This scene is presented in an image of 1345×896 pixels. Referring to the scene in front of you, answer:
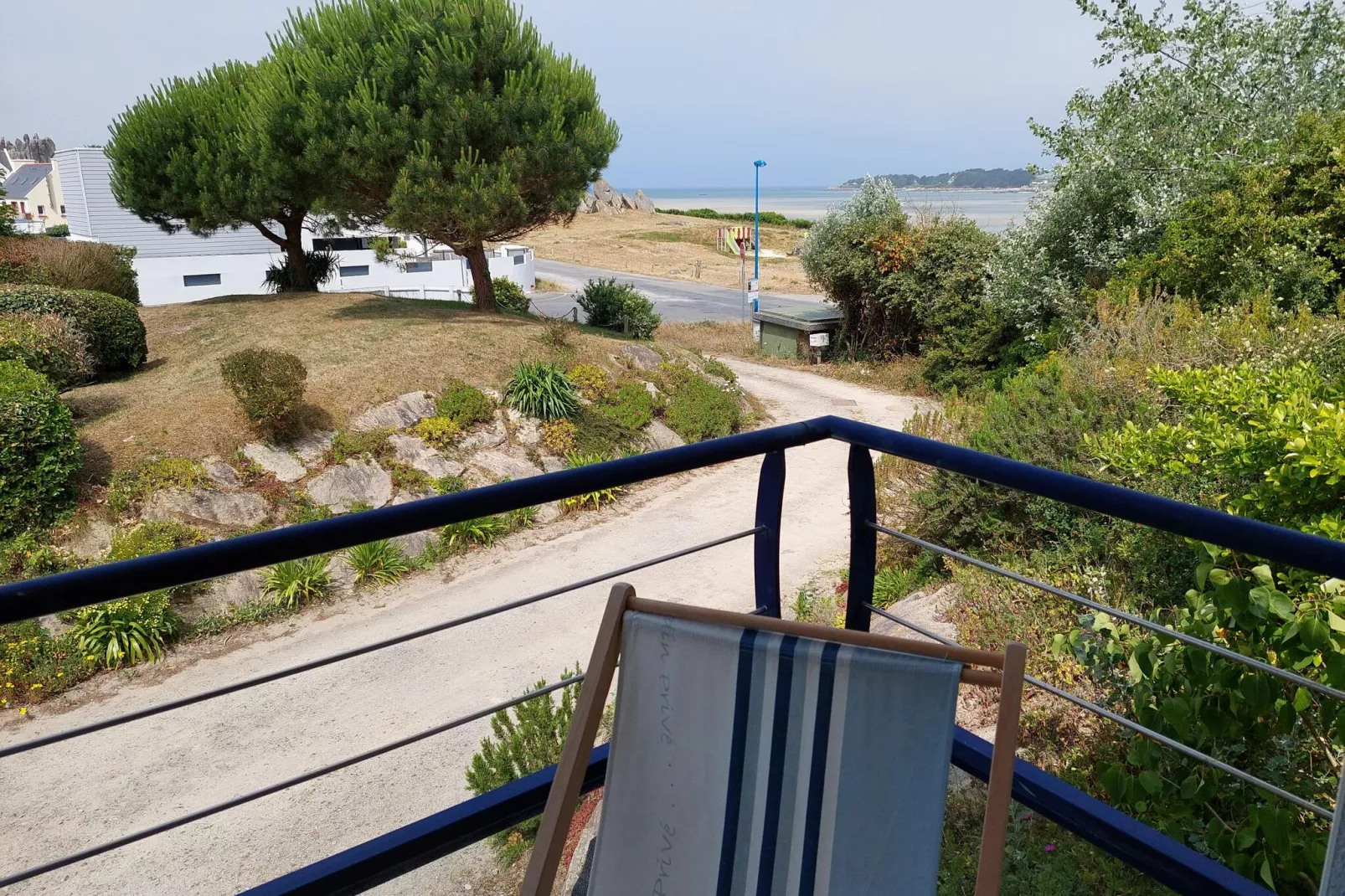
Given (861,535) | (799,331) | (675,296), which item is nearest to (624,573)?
(861,535)

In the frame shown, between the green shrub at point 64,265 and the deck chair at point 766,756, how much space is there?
16.0 m

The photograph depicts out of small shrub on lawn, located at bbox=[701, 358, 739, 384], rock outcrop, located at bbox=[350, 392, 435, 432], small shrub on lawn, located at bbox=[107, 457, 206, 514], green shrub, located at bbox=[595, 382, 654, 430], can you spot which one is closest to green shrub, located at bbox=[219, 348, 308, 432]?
rock outcrop, located at bbox=[350, 392, 435, 432]

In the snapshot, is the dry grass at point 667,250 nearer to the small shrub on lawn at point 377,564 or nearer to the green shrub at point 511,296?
the green shrub at point 511,296

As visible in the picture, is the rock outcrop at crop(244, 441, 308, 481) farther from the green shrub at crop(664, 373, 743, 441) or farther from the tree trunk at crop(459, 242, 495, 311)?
the tree trunk at crop(459, 242, 495, 311)

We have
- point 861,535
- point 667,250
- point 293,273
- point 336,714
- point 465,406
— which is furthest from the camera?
point 667,250

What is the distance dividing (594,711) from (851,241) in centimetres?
1747

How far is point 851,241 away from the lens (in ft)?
59.2

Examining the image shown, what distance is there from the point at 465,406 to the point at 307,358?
3018 millimetres

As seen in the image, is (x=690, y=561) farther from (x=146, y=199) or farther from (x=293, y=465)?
(x=146, y=199)

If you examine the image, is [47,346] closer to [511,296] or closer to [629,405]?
[629,405]

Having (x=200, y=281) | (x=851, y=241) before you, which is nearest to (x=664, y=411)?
(x=851, y=241)

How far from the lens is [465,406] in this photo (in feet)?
38.2

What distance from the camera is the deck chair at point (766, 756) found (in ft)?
4.93

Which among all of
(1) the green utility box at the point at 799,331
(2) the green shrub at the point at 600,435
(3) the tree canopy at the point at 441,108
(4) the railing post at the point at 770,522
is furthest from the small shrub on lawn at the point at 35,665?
(1) the green utility box at the point at 799,331
